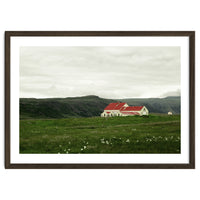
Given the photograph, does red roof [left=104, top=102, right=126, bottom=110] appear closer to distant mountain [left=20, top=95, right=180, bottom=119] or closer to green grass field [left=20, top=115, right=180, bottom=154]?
distant mountain [left=20, top=95, right=180, bottom=119]

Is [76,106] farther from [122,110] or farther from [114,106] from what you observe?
[122,110]

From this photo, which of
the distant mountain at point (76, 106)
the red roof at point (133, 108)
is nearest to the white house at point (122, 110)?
the red roof at point (133, 108)

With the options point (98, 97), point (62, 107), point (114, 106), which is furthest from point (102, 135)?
point (62, 107)

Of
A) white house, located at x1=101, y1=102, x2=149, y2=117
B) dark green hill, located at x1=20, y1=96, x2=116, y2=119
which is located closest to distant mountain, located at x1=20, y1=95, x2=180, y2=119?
dark green hill, located at x1=20, y1=96, x2=116, y2=119

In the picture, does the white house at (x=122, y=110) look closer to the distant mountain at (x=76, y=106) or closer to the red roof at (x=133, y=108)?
the red roof at (x=133, y=108)
